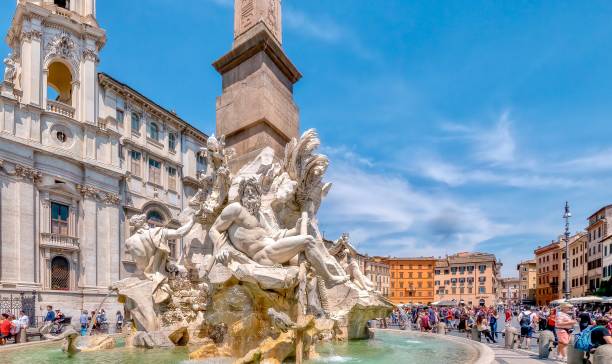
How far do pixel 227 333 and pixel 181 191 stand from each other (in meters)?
32.9

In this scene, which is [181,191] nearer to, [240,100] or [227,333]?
[240,100]

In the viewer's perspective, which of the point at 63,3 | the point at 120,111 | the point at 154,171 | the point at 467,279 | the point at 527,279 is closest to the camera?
the point at 63,3

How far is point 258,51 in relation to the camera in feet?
Result: 32.2

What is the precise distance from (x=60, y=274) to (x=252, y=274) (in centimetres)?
2619

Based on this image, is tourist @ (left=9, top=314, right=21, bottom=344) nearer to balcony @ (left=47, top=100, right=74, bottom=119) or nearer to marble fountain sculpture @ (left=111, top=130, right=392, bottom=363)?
marble fountain sculpture @ (left=111, top=130, right=392, bottom=363)

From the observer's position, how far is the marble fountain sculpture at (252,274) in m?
6.10

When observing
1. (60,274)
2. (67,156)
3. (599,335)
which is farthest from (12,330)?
(67,156)

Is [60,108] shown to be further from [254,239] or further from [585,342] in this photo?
[585,342]

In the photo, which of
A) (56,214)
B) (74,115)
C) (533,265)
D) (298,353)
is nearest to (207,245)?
(298,353)

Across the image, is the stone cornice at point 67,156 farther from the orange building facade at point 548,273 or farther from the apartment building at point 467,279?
the orange building facade at point 548,273

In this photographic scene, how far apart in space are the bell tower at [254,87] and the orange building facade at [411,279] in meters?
83.5

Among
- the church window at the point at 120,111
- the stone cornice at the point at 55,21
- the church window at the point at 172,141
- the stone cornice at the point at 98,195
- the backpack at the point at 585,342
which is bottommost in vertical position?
the backpack at the point at 585,342

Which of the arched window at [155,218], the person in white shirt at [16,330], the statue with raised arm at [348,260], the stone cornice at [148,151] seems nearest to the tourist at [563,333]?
the statue with raised arm at [348,260]

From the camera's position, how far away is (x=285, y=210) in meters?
9.25
